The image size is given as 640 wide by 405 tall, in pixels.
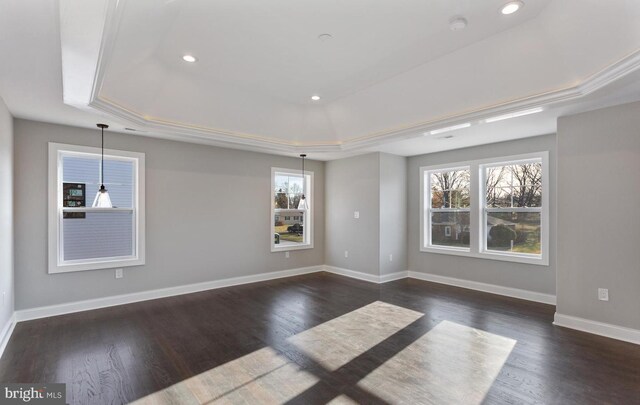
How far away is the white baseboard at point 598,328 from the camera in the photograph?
3.32 m

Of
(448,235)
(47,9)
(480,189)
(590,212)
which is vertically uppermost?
(47,9)

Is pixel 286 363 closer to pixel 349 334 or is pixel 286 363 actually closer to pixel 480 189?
pixel 349 334

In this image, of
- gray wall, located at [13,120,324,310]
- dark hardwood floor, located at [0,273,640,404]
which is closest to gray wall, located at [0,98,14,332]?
gray wall, located at [13,120,324,310]

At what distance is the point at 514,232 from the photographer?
201 inches

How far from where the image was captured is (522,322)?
3863 mm

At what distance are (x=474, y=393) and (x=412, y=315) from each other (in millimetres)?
A: 1735

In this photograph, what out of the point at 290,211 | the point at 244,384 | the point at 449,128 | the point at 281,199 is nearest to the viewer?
the point at 244,384

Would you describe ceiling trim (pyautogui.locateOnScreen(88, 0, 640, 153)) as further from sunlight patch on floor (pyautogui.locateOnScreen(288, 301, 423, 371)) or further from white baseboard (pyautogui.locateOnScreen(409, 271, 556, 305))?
white baseboard (pyautogui.locateOnScreen(409, 271, 556, 305))

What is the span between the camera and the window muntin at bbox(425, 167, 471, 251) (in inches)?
228

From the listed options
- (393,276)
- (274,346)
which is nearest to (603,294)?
(393,276)

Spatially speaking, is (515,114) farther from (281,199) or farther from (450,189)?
(281,199)

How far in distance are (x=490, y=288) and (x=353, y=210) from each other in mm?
2842

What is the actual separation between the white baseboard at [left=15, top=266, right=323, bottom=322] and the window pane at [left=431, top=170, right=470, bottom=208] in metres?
3.35

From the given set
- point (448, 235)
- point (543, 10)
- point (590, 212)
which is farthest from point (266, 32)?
point (448, 235)
